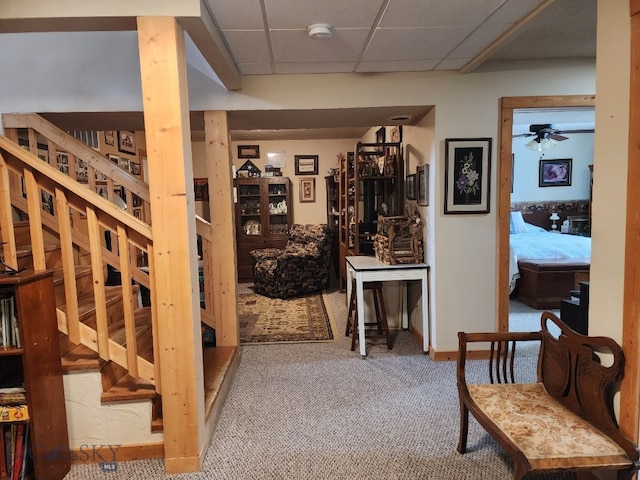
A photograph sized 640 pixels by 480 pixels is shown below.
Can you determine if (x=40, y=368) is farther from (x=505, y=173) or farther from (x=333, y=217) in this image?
(x=333, y=217)

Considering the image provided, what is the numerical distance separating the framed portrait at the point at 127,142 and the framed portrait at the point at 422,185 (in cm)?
380

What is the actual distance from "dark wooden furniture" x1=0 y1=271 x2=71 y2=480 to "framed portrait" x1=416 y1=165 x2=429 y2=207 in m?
2.69

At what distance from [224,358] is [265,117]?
6.46 ft

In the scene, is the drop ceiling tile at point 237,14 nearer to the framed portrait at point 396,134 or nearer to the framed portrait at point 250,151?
the framed portrait at point 396,134

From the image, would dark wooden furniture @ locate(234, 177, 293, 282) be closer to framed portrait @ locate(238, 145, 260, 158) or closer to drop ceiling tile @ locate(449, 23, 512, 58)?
framed portrait @ locate(238, 145, 260, 158)

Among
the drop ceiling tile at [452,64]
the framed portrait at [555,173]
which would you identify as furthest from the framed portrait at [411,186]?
the framed portrait at [555,173]

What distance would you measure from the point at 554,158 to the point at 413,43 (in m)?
6.50

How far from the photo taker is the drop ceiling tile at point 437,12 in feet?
6.37

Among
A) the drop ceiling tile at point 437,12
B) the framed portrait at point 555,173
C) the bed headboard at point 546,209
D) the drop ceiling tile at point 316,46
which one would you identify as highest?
the drop ceiling tile at point 437,12

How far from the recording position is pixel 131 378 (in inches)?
84.2

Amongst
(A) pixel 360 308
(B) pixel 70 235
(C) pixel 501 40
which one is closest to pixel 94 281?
(B) pixel 70 235

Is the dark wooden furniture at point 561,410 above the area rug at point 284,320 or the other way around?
above

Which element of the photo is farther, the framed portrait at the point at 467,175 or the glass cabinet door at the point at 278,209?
the glass cabinet door at the point at 278,209

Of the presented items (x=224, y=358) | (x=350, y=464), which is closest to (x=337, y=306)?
(x=224, y=358)
